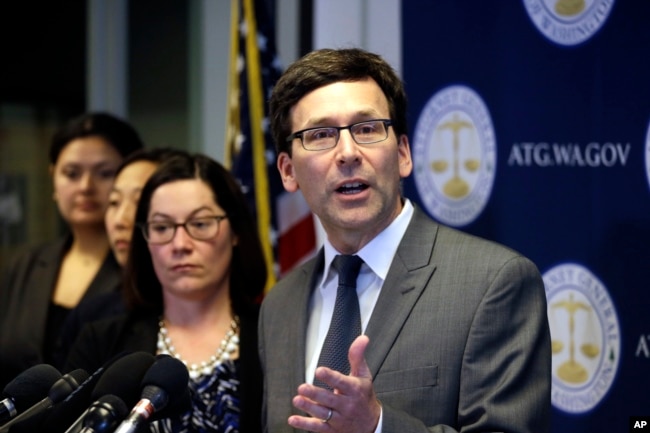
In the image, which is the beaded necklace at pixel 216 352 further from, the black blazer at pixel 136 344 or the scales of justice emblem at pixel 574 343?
the scales of justice emblem at pixel 574 343

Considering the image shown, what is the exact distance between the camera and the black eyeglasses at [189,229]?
10.9 feet

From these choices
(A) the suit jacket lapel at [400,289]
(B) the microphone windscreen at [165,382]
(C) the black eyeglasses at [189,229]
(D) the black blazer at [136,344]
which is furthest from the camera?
(C) the black eyeglasses at [189,229]

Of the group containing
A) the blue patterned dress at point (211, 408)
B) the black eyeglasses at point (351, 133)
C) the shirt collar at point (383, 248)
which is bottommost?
the blue patterned dress at point (211, 408)

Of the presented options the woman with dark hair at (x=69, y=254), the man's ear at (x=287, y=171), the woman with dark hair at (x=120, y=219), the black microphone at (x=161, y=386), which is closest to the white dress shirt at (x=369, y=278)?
the man's ear at (x=287, y=171)

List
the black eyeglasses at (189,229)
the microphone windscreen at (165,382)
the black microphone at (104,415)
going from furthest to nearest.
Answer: the black eyeglasses at (189,229) < the microphone windscreen at (165,382) < the black microphone at (104,415)

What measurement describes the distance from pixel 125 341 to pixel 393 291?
1.17m

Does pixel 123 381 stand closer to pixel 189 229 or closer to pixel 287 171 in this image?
pixel 287 171

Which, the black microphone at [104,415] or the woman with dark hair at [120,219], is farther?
the woman with dark hair at [120,219]

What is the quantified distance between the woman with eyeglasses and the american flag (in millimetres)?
1090

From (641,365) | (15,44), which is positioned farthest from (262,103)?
(15,44)

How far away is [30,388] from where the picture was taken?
2.20 m

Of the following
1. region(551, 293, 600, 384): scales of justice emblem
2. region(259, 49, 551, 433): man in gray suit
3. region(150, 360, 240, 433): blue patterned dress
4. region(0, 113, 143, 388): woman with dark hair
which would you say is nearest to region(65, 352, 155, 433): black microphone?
region(259, 49, 551, 433): man in gray suit

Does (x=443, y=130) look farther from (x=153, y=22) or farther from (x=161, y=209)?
(x=153, y=22)

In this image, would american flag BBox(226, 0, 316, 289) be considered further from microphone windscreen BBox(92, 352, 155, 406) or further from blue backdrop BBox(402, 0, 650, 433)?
microphone windscreen BBox(92, 352, 155, 406)
